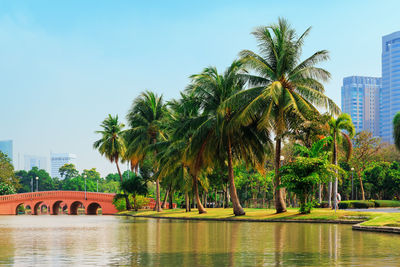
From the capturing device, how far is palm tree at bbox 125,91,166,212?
188 feet

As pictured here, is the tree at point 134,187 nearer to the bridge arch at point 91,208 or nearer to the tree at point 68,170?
the bridge arch at point 91,208

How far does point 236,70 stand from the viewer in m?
39.4

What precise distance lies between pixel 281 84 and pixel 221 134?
5.28 meters

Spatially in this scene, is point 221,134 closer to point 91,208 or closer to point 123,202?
point 123,202

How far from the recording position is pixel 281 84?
115 ft

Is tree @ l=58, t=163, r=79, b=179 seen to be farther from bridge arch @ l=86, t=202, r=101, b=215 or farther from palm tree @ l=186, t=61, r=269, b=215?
palm tree @ l=186, t=61, r=269, b=215

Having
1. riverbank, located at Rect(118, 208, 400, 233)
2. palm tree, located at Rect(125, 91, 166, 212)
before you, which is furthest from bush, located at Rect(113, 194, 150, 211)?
riverbank, located at Rect(118, 208, 400, 233)

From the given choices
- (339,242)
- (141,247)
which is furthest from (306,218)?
(141,247)

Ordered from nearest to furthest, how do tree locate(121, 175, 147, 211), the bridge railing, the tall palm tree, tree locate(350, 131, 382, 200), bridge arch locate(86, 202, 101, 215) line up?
1. the tall palm tree
2. tree locate(121, 175, 147, 211)
3. tree locate(350, 131, 382, 200)
4. the bridge railing
5. bridge arch locate(86, 202, 101, 215)

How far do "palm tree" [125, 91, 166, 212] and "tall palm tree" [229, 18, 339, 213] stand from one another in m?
22.3

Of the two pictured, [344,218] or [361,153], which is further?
[361,153]

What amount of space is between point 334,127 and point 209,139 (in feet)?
37.3

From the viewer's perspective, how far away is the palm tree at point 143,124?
2261 inches

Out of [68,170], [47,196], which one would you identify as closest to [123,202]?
[47,196]
